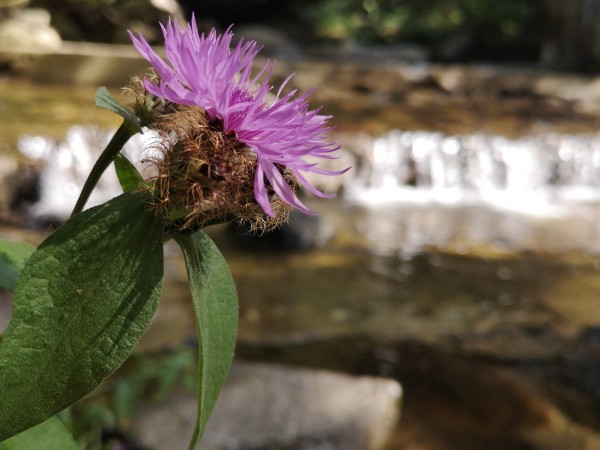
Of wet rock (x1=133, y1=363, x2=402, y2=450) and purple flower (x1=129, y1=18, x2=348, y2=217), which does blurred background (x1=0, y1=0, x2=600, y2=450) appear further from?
purple flower (x1=129, y1=18, x2=348, y2=217)

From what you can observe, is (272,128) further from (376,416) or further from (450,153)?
(450,153)

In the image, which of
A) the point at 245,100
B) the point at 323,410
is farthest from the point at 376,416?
the point at 245,100

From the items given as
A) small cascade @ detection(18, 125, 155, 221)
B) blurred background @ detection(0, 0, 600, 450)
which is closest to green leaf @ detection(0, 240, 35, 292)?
blurred background @ detection(0, 0, 600, 450)

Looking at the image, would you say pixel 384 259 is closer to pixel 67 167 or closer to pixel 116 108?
pixel 67 167

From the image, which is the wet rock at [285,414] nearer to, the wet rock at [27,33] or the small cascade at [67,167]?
the small cascade at [67,167]

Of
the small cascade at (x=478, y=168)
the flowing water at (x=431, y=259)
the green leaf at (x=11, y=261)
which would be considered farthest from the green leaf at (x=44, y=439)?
the small cascade at (x=478, y=168)

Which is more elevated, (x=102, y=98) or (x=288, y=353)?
(x=102, y=98)

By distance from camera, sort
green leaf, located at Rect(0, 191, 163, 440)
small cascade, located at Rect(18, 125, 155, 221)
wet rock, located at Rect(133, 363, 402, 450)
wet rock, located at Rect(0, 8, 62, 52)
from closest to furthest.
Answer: green leaf, located at Rect(0, 191, 163, 440)
wet rock, located at Rect(133, 363, 402, 450)
small cascade, located at Rect(18, 125, 155, 221)
wet rock, located at Rect(0, 8, 62, 52)
